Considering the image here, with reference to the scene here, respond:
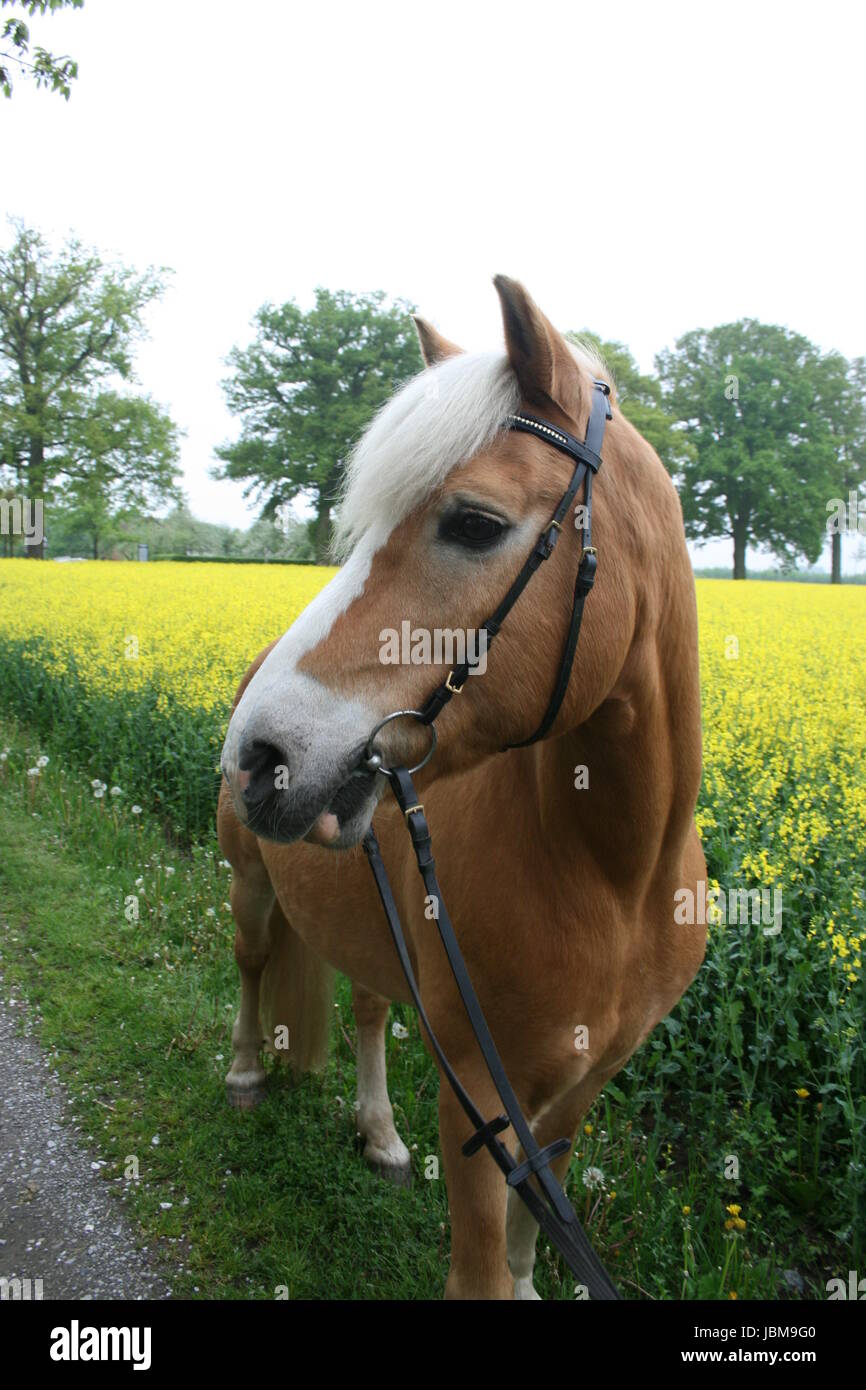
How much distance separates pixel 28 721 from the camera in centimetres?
970

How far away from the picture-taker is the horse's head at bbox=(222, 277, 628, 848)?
146 cm

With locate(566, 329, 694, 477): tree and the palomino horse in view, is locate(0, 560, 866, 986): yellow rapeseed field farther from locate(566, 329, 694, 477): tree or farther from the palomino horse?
locate(566, 329, 694, 477): tree

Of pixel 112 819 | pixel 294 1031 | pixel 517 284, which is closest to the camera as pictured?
pixel 517 284

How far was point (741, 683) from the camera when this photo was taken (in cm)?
727

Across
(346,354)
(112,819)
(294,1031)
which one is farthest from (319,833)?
(346,354)

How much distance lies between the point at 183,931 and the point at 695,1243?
11.0ft

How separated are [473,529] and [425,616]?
0.19 m

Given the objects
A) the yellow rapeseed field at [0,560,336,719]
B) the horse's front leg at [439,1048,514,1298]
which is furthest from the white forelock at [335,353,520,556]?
the yellow rapeseed field at [0,560,336,719]

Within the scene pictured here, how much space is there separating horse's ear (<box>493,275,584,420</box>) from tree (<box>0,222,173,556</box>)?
3906 centimetres

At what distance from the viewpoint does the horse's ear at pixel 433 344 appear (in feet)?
6.75

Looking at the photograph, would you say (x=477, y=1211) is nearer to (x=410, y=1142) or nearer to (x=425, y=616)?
(x=425, y=616)

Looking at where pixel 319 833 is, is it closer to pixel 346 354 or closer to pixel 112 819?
pixel 112 819

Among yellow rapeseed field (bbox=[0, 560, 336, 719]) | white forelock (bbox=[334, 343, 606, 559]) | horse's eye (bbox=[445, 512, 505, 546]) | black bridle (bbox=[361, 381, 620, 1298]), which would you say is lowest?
black bridle (bbox=[361, 381, 620, 1298])
